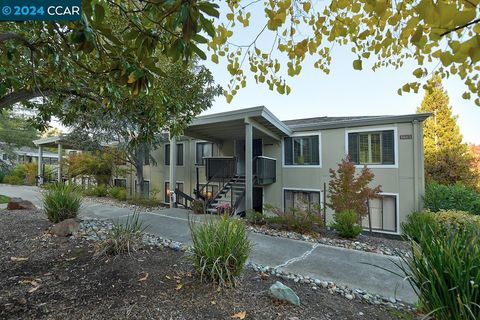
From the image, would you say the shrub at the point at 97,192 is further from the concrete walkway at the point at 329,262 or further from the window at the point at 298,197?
the window at the point at 298,197

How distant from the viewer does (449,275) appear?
1.72 m

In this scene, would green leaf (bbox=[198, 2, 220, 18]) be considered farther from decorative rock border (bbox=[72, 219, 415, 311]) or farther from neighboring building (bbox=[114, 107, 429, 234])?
neighboring building (bbox=[114, 107, 429, 234])

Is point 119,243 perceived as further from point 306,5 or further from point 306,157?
point 306,157

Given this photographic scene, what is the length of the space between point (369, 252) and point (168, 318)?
4.40 m

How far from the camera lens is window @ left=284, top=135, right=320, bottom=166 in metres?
11.1

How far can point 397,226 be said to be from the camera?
9.43 meters

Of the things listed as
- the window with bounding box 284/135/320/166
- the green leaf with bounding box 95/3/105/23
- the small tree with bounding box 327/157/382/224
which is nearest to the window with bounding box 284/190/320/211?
the window with bounding box 284/135/320/166

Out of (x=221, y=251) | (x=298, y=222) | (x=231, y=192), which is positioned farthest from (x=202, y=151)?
(x=221, y=251)

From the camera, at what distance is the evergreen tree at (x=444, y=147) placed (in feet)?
39.5

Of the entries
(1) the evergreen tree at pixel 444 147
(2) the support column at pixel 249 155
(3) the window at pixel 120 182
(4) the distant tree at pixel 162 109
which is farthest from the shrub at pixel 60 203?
(1) the evergreen tree at pixel 444 147

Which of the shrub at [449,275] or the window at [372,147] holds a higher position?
the window at [372,147]

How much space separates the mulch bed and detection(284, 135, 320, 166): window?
848cm

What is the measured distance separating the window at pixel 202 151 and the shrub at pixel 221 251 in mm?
11080

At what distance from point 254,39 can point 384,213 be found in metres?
9.75
